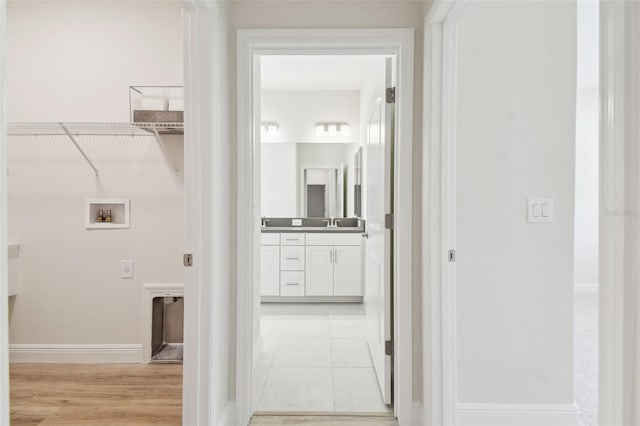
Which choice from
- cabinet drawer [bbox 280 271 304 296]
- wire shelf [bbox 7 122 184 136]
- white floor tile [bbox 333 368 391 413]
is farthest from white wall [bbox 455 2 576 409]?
cabinet drawer [bbox 280 271 304 296]

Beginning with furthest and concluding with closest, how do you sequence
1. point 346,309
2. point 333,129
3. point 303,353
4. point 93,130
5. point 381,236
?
1. point 333,129
2. point 346,309
3. point 303,353
4. point 93,130
5. point 381,236

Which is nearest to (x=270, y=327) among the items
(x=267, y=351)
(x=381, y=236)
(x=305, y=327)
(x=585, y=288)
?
(x=305, y=327)

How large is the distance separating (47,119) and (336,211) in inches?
122

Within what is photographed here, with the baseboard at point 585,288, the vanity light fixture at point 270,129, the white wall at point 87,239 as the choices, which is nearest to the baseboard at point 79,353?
the white wall at point 87,239

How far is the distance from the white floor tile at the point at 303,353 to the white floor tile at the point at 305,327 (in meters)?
0.15

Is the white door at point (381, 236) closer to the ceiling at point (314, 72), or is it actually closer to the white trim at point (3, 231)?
the ceiling at point (314, 72)

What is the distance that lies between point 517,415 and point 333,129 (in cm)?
365

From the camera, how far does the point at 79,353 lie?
2771 millimetres

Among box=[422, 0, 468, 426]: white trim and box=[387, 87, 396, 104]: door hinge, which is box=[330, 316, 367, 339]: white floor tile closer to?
box=[422, 0, 468, 426]: white trim

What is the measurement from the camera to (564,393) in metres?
1.96

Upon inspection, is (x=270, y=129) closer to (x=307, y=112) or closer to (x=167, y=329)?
Answer: (x=307, y=112)
